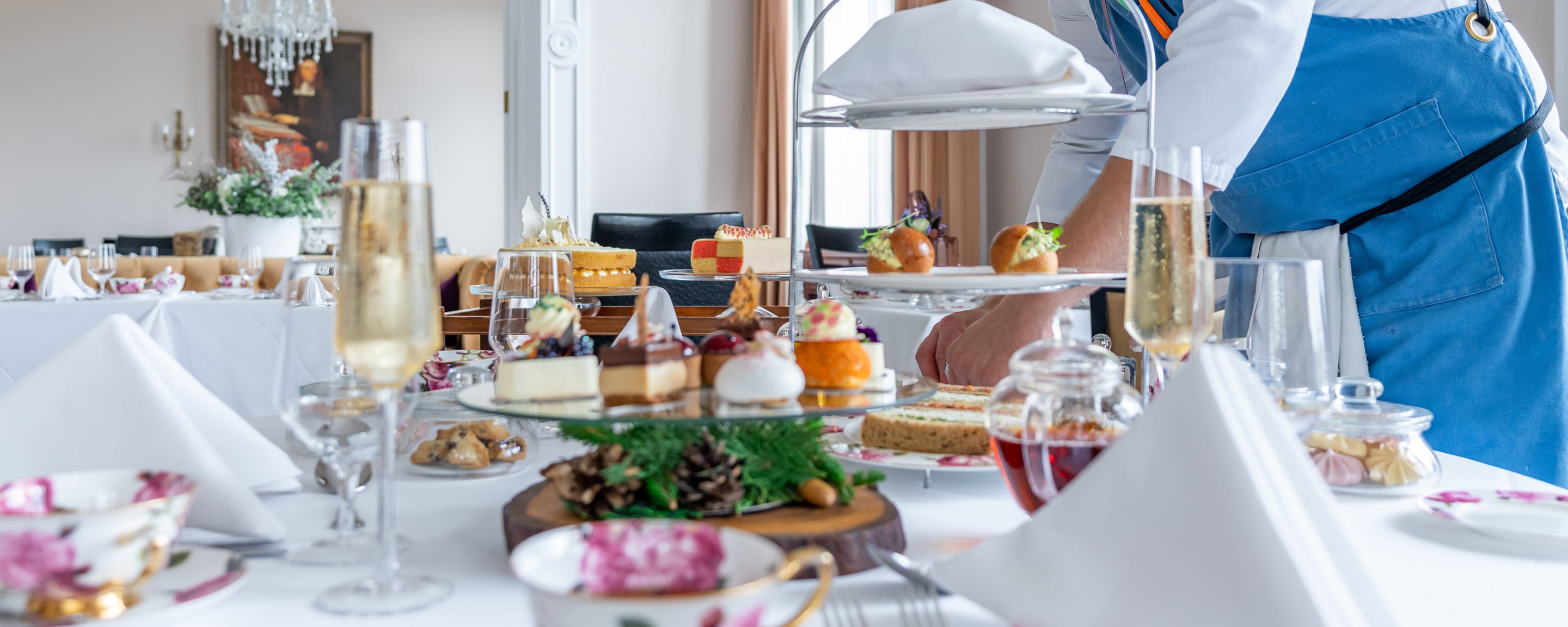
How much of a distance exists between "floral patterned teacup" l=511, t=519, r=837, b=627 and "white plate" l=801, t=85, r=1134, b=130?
0.60 m

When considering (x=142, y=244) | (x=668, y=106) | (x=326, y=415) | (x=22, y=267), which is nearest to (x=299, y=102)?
(x=142, y=244)

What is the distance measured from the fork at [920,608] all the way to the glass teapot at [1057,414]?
122 millimetres

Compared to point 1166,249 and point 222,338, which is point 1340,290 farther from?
point 222,338

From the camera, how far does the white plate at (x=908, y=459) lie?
0.90 m

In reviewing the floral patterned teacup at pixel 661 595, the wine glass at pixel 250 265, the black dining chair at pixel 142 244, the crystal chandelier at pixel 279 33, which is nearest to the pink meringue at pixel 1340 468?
the floral patterned teacup at pixel 661 595

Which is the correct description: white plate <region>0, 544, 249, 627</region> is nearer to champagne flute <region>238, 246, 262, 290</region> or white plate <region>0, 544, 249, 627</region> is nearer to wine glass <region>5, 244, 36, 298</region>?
wine glass <region>5, 244, 36, 298</region>

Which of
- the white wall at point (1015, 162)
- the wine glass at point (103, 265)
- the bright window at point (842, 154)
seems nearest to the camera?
the wine glass at point (103, 265)

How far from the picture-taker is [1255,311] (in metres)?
0.86

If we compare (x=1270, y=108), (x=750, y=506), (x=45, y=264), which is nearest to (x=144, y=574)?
(x=750, y=506)

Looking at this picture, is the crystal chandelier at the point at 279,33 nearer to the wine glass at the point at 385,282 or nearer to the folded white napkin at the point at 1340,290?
the folded white napkin at the point at 1340,290

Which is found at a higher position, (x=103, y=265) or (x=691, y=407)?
(x=103, y=265)

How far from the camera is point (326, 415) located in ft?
2.29

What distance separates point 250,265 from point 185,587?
362cm

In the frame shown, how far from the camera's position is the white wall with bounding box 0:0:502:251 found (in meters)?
8.70
